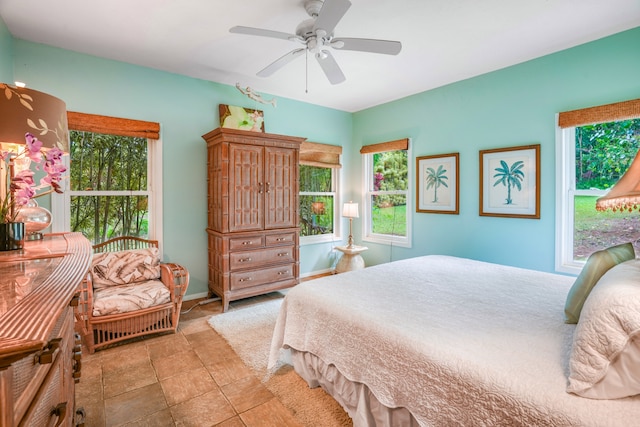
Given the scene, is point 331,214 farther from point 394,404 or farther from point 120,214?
point 394,404

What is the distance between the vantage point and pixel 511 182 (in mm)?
3389

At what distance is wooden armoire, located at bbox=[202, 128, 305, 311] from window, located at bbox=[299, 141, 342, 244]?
2.79ft

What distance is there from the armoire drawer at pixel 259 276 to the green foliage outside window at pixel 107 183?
120cm

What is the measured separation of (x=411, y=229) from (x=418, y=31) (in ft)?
8.28

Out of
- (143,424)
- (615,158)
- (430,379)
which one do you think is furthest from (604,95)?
(143,424)

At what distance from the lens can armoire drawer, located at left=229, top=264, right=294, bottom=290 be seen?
353 cm

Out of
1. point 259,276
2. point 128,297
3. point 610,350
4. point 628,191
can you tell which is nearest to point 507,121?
point 628,191

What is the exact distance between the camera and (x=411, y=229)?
4.41 meters

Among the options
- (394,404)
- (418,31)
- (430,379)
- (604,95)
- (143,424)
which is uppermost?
(418,31)

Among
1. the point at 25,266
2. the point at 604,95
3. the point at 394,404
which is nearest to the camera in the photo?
the point at 25,266

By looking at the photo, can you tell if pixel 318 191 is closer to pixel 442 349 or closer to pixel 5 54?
pixel 5 54

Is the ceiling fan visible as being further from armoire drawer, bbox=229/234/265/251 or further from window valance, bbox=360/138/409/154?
window valance, bbox=360/138/409/154

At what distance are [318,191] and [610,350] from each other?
4219mm

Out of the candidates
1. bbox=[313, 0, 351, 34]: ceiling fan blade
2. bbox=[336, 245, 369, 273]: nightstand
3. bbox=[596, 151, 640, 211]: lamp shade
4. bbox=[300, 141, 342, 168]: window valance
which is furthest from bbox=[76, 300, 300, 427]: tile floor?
bbox=[300, 141, 342, 168]: window valance
